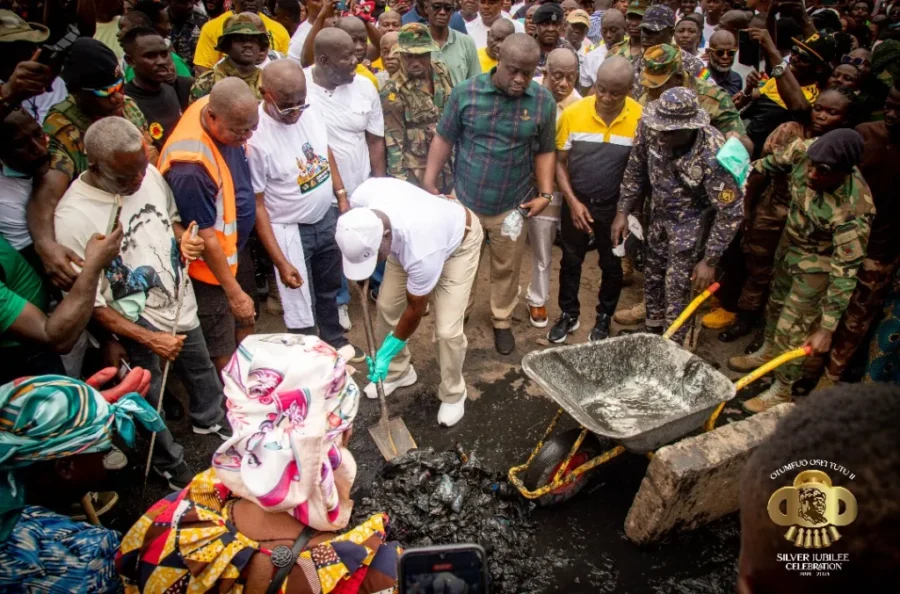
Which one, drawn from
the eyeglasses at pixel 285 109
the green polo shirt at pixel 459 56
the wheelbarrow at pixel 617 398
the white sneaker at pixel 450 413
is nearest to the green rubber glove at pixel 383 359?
the white sneaker at pixel 450 413

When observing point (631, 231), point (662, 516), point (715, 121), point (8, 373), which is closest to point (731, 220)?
point (631, 231)

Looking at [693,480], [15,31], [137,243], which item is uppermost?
[15,31]

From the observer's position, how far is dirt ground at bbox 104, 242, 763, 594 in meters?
3.31

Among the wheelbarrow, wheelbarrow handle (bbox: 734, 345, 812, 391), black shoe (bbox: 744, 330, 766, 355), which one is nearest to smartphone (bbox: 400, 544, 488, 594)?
the wheelbarrow

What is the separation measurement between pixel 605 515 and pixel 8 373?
3478mm

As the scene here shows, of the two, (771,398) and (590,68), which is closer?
(771,398)

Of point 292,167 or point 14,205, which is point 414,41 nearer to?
point 292,167

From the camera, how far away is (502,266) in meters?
5.07

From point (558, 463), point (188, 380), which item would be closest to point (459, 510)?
point (558, 463)

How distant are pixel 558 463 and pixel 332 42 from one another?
355 cm

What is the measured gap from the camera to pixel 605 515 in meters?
3.67

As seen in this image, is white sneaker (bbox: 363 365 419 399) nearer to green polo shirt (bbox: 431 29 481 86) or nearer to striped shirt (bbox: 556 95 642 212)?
striped shirt (bbox: 556 95 642 212)

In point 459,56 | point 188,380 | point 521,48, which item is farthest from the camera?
point 459,56

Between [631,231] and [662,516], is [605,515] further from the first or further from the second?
[631,231]
